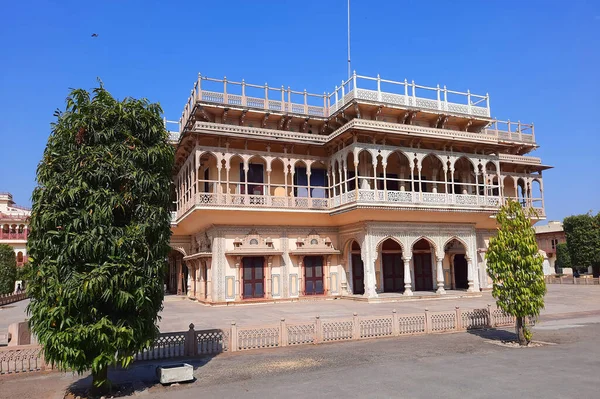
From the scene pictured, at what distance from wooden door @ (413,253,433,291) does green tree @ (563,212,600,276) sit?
1866 centimetres

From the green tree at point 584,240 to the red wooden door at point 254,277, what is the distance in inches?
1163

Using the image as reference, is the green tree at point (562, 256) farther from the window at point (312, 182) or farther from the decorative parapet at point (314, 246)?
the window at point (312, 182)

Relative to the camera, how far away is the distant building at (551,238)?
5428 cm

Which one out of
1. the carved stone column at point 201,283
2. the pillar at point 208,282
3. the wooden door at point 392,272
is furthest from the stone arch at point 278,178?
the wooden door at point 392,272

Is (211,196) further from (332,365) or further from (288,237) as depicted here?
(332,365)

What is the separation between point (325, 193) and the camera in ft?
87.9

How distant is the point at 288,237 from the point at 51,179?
59.4 feet

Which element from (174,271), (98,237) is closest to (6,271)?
(174,271)

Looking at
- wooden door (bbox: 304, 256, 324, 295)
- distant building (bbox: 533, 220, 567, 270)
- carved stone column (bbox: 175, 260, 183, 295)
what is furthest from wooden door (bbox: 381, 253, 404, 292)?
distant building (bbox: 533, 220, 567, 270)

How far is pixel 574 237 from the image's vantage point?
132ft

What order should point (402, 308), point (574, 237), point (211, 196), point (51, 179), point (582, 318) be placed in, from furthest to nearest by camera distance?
point (574, 237) → point (211, 196) → point (402, 308) → point (582, 318) → point (51, 179)

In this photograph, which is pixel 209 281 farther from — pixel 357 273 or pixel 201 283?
pixel 357 273

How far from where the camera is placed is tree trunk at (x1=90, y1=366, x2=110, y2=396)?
7891 millimetres

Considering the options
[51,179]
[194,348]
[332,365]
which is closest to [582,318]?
[332,365]
